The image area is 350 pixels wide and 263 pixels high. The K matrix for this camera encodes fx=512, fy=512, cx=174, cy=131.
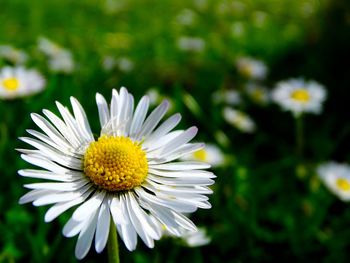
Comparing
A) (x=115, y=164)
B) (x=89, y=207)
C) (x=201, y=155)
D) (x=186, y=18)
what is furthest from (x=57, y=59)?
(x=186, y=18)

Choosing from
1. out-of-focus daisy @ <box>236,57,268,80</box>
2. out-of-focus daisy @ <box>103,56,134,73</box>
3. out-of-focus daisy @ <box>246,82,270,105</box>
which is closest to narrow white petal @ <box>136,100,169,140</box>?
out-of-focus daisy @ <box>103,56,134,73</box>

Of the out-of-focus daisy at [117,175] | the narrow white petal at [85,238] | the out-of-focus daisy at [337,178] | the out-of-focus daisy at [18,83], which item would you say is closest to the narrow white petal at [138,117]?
the out-of-focus daisy at [117,175]

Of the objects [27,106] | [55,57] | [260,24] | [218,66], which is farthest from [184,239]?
[260,24]

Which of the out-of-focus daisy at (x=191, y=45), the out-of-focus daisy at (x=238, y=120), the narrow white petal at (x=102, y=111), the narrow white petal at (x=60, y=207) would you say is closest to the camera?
the narrow white petal at (x=60, y=207)

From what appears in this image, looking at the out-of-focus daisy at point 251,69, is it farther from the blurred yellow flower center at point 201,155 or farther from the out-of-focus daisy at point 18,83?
the out-of-focus daisy at point 18,83

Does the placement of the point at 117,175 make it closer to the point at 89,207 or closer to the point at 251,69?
the point at 89,207

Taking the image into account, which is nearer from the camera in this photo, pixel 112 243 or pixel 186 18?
pixel 112 243

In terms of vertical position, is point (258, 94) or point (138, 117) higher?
point (258, 94)
